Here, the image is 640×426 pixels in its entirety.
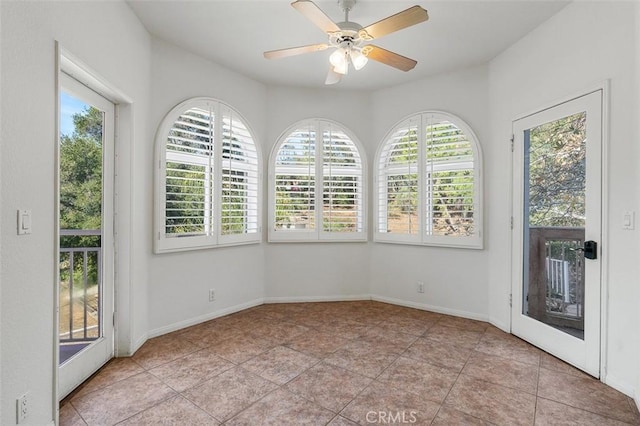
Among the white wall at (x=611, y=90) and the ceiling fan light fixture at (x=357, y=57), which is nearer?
the white wall at (x=611, y=90)

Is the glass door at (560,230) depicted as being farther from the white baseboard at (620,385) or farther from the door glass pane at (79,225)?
the door glass pane at (79,225)

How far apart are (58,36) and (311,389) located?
2687mm

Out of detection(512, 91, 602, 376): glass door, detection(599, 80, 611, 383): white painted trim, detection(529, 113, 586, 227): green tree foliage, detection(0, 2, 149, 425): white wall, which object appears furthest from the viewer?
detection(529, 113, 586, 227): green tree foliage

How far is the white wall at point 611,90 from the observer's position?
218 cm

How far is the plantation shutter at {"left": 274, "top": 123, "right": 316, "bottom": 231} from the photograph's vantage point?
4.21 m

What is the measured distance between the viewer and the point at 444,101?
3.85m

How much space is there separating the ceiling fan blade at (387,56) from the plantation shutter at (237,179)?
1.86 meters

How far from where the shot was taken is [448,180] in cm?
378

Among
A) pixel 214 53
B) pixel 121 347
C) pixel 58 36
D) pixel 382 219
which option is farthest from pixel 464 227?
pixel 58 36

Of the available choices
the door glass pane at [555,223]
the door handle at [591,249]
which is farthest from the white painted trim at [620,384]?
the door handle at [591,249]

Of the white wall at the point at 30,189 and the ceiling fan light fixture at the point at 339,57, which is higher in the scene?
the ceiling fan light fixture at the point at 339,57

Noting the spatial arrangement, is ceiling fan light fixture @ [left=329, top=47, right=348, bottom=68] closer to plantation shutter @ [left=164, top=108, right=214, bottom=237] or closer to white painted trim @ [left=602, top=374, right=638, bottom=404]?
plantation shutter @ [left=164, top=108, right=214, bottom=237]

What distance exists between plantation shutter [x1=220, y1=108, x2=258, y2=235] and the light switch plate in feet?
6.71

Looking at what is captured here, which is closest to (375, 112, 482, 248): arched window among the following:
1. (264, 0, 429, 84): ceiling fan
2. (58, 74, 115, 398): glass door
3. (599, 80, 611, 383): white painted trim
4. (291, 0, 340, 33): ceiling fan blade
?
(599, 80, 611, 383): white painted trim
